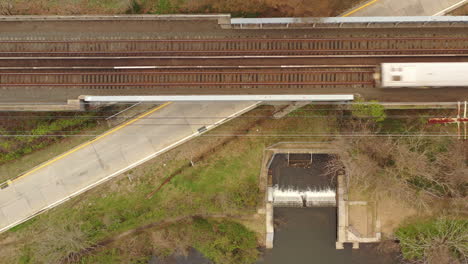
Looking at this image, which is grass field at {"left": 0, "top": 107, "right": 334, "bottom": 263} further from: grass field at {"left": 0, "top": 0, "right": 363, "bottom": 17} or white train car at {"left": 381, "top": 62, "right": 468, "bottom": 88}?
grass field at {"left": 0, "top": 0, "right": 363, "bottom": 17}

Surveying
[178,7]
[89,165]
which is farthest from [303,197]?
[178,7]

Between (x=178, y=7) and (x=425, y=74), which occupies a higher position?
(x=178, y=7)

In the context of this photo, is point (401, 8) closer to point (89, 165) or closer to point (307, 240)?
point (307, 240)

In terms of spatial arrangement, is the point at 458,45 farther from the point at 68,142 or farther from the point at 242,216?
the point at 68,142

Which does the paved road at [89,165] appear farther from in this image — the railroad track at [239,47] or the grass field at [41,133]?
the railroad track at [239,47]

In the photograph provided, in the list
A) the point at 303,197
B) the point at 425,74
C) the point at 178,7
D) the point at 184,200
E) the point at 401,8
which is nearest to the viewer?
the point at 425,74

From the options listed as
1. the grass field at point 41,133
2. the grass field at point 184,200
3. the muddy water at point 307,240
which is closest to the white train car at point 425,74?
the grass field at point 184,200
